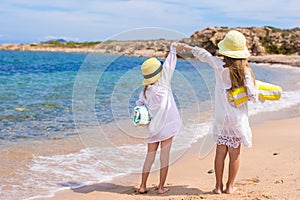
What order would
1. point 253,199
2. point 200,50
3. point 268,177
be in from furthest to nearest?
point 268,177 → point 200,50 → point 253,199

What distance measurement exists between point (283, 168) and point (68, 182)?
2.74 metres

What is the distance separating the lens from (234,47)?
4.12 meters

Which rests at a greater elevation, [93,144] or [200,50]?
[200,50]

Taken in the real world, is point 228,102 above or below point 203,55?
below

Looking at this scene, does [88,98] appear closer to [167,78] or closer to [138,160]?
[138,160]

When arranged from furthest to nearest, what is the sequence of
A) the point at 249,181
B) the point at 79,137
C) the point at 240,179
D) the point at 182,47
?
the point at 79,137
the point at 240,179
the point at 249,181
the point at 182,47

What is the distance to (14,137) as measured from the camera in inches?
299

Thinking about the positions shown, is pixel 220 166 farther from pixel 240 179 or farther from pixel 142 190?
pixel 142 190

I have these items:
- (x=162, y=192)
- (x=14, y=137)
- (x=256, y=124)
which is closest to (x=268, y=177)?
(x=162, y=192)

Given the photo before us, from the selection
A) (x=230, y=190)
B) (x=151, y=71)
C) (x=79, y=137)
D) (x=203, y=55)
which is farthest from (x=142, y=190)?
(x=79, y=137)

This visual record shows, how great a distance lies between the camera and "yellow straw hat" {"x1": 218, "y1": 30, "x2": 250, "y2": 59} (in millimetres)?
4085

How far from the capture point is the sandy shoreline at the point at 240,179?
13.4 feet

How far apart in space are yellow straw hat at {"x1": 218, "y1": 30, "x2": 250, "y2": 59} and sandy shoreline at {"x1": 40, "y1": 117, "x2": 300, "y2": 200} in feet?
4.65

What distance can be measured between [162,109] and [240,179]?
1.32 m
